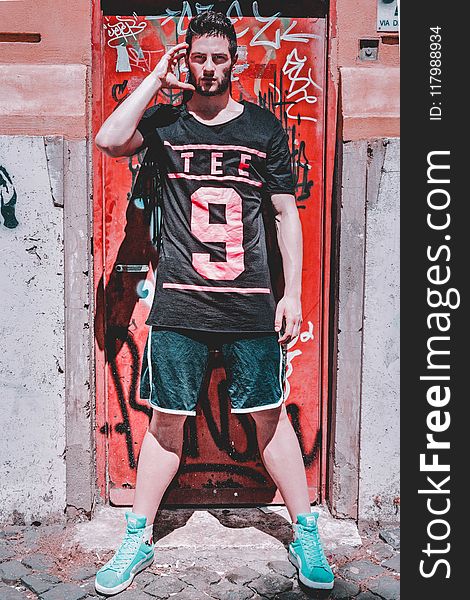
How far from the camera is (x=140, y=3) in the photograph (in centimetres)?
408

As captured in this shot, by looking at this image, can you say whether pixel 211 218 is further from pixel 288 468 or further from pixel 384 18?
pixel 384 18

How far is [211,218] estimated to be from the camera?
12.2 ft

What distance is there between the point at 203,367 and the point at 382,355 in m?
0.92

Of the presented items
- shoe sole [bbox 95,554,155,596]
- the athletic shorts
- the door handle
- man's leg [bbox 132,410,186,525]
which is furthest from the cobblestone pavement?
the door handle

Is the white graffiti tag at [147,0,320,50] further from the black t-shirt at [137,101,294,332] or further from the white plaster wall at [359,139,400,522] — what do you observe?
the white plaster wall at [359,139,400,522]

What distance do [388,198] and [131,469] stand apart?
1.88 meters

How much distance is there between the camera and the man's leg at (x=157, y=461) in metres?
3.79

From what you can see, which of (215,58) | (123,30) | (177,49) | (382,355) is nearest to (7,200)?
(123,30)

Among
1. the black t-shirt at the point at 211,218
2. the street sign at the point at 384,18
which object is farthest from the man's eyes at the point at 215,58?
the street sign at the point at 384,18

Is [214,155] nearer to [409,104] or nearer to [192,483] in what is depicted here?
[409,104]

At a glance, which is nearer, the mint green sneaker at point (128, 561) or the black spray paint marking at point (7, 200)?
the mint green sneaker at point (128, 561)

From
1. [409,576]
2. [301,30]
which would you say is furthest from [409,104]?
[409,576]

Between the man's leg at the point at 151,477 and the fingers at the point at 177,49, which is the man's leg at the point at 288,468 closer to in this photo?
the man's leg at the point at 151,477

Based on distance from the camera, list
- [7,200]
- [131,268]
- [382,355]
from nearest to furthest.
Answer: [7,200] < [382,355] < [131,268]
